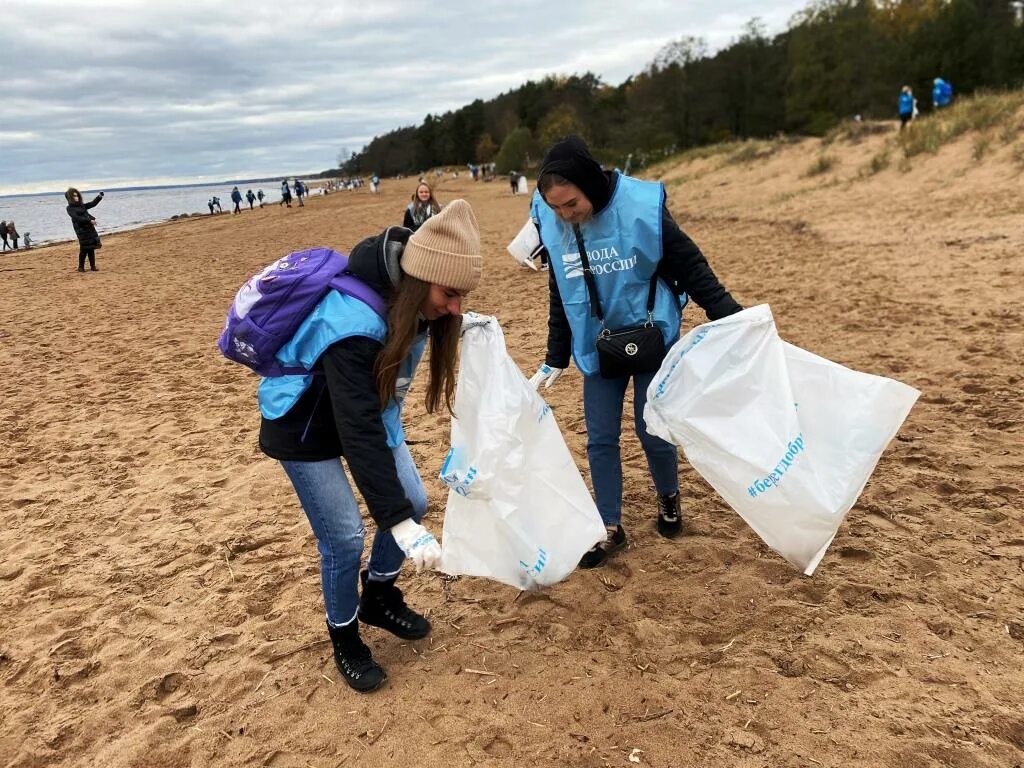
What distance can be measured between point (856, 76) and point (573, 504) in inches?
1689

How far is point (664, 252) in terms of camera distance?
2.63 metres

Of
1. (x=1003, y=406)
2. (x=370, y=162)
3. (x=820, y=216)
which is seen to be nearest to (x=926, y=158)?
(x=820, y=216)

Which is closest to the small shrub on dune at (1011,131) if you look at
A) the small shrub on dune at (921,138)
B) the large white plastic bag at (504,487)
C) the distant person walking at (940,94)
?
the small shrub on dune at (921,138)

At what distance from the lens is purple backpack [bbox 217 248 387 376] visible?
1929 mm

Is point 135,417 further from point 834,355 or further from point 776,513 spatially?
point 834,355

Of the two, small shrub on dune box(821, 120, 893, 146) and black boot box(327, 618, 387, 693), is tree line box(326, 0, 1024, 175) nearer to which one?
small shrub on dune box(821, 120, 893, 146)

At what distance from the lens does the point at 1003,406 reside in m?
4.04

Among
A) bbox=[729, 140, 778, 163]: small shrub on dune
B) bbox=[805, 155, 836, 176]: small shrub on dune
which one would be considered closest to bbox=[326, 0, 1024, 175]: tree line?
bbox=[729, 140, 778, 163]: small shrub on dune

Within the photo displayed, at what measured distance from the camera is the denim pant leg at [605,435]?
9.42 feet

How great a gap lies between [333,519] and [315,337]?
1.94 feet

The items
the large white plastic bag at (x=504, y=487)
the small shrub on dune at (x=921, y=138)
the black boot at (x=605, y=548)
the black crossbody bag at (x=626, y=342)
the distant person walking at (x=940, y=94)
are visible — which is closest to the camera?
the large white plastic bag at (x=504, y=487)

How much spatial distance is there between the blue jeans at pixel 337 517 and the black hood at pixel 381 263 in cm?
56

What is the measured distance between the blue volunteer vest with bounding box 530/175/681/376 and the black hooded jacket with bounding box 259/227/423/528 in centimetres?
82

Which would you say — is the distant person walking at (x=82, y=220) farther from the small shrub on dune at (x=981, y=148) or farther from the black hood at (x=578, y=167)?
the small shrub on dune at (x=981, y=148)
